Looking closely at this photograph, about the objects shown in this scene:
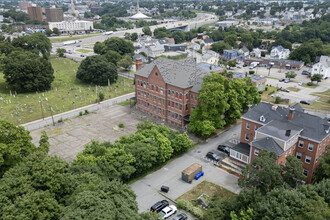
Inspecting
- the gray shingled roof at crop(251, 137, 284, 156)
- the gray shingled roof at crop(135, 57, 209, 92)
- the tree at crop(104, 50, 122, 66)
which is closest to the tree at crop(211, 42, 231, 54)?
the tree at crop(104, 50, 122, 66)

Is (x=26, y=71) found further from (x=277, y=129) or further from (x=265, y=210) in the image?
(x=265, y=210)

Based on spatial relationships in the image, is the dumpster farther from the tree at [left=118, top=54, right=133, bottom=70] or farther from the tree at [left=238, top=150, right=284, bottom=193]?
the tree at [left=118, top=54, right=133, bottom=70]

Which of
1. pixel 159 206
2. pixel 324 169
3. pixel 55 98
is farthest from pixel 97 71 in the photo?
pixel 324 169

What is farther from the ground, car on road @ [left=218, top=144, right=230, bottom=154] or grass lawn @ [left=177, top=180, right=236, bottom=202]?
car on road @ [left=218, top=144, right=230, bottom=154]

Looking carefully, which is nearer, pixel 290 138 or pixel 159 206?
pixel 159 206

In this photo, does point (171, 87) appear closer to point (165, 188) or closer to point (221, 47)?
point (165, 188)

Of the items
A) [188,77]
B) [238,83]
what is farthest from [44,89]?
[238,83]

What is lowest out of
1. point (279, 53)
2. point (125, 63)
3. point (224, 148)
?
point (224, 148)
